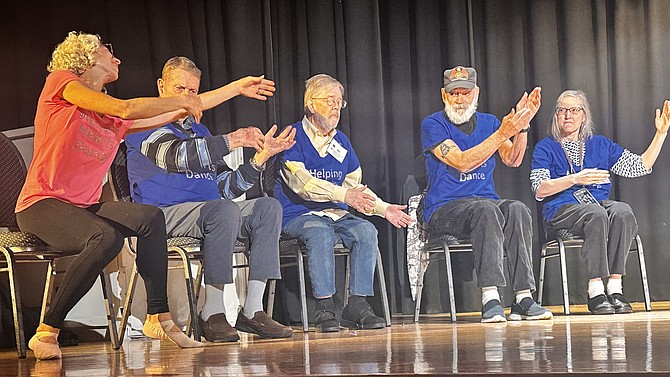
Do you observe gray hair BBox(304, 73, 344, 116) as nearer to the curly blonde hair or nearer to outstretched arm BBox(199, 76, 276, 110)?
outstretched arm BBox(199, 76, 276, 110)

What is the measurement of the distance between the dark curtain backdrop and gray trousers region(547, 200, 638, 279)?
47cm

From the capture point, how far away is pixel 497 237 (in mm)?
4043

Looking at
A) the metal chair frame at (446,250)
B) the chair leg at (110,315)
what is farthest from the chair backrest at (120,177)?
the metal chair frame at (446,250)

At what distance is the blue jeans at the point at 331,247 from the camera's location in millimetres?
3947

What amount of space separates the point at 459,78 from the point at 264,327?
66.1 inches

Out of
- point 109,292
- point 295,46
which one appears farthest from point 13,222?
point 295,46

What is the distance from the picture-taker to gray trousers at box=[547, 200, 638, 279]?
14.1 feet

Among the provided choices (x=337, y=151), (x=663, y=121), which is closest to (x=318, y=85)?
(x=337, y=151)

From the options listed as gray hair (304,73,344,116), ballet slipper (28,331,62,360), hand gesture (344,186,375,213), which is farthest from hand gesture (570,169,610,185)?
ballet slipper (28,331,62,360)

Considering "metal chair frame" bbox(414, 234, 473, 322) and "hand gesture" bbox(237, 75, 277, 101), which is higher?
"hand gesture" bbox(237, 75, 277, 101)

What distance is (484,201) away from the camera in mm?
4129

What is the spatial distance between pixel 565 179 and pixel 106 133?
89.2 inches

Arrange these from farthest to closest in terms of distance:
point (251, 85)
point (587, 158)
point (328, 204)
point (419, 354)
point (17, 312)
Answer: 1. point (587, 158)
2. point (328, 204)
3. point (17, 312)
4. point (251, 85)
5. point (419, 354)

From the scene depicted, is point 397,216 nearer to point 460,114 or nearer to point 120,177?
point 460,114
